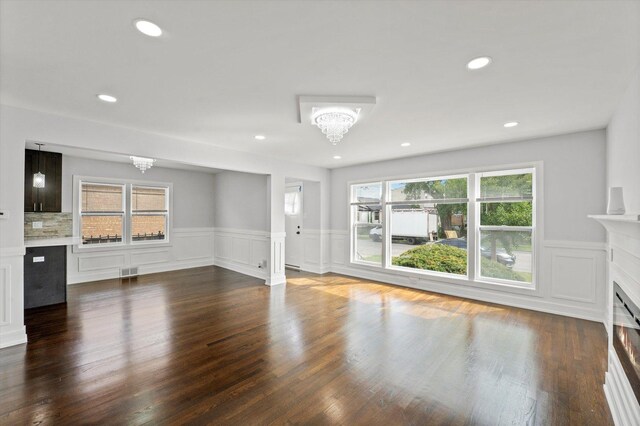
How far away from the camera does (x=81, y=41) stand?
181 cm

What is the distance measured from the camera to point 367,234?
6.14m

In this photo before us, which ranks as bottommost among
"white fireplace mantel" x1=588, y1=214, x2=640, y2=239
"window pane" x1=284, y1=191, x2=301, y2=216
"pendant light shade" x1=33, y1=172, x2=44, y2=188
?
"white fireplace mantel" x1=588, y1=214, x2=640, y2=239

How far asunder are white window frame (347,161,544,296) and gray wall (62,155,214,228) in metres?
4.11

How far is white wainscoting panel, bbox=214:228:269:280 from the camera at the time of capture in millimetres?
6180

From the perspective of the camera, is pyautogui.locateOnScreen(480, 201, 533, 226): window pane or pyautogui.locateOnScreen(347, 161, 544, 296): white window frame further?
pyautogui.locateOnScreen(480, 201, 533, 226): window pane

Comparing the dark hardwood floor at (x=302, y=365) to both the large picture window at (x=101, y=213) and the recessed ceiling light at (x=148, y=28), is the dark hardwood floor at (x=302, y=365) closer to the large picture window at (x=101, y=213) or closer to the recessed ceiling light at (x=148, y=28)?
the large picture window at (x=101, y=213)

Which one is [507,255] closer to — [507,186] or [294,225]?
[507,186]

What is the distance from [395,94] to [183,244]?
6355 mm

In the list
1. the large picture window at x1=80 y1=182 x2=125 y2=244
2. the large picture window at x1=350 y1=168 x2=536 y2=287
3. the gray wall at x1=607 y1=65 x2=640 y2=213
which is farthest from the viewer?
the large picture window at x1=80 y1=182 x2=125 y2=244

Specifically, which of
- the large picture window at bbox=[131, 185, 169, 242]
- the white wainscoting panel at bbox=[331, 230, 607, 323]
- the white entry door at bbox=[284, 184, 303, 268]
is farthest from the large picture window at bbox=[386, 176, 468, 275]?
the large picture window at bbox=[131, 185, 169, 242]

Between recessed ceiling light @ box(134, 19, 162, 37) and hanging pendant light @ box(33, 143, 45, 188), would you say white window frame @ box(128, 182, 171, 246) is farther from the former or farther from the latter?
recessed ceiling light @ box(134, 19, 162, 37)

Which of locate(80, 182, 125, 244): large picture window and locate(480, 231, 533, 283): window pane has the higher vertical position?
locate(80, 182, 125, 244): large picture window

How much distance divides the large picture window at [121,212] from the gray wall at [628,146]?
7.65 meters

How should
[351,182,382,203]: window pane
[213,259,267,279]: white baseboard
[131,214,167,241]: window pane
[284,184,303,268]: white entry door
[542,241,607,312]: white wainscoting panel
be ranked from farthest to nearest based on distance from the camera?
[284,184,303,268]: white entry door < [131,214,167,241]: window pane < [213,259,267,279]: white baseboard < [351,182,382,203]: window pane < [542,241,607,312]: white wainscoting panel
